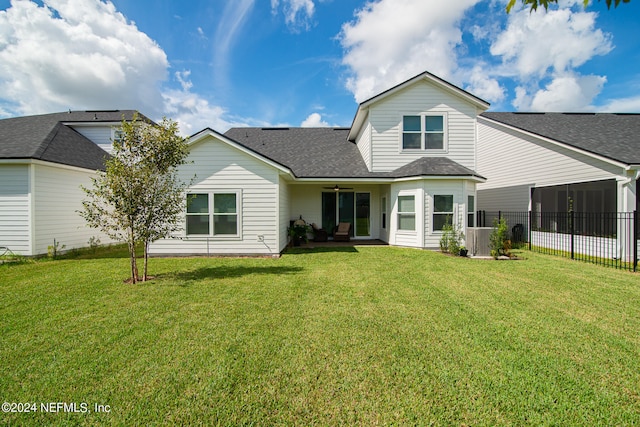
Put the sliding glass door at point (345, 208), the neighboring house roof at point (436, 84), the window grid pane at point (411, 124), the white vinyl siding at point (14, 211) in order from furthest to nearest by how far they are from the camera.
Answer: the sliding glass door at point (345, 208), the window grid pane at point (411, 124), the neighboring house roof at point (436, 84), the white vinyl siding at point (14, 211)

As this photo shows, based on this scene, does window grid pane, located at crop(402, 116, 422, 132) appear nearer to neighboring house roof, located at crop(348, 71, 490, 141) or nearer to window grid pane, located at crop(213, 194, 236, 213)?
neighboring house roof, located at crop(348, 71, 490, 141)

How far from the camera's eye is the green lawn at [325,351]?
8.02ft

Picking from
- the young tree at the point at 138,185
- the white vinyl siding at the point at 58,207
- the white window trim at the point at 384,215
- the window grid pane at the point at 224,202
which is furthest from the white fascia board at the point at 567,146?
the white vinyl siding at the point at 58,207

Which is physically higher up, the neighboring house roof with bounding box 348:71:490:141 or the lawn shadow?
the neighboring house roof with bounding box 348:71:490:141

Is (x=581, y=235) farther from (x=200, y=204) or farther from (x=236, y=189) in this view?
(x=200, y=204)

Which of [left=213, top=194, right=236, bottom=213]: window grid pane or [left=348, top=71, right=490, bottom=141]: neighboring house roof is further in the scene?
[left=348, top=71, right=490, bottom=141]: neighboring house roof

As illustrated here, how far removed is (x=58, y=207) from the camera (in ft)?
35.3

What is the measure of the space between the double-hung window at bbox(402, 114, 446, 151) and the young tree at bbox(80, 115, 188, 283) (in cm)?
975

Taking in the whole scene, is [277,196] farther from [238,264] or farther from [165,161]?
[165,161]

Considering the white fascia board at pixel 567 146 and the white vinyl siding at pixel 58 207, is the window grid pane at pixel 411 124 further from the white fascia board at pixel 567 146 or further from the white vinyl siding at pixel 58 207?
the white vinyl siding at pixel 58 207

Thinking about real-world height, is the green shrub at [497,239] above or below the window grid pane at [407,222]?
below

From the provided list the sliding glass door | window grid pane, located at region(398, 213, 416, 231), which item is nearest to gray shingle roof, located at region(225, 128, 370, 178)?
the sliding glass door

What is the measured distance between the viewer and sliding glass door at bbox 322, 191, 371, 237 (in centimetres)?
1430

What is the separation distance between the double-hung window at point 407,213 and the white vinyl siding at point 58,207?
11.8m
